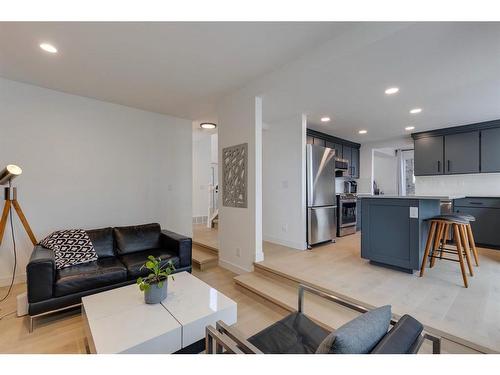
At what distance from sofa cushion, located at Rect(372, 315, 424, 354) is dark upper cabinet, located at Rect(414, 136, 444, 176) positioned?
16.1ft

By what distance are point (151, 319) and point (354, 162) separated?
575 cm

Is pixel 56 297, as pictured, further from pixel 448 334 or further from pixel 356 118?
pixel 356 118

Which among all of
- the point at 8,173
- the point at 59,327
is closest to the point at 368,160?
the point at 59,327

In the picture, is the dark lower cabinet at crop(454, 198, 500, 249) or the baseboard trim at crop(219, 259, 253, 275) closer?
the baseboard trim at crop(219, 259, 253, 275)

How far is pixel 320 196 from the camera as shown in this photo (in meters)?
4.01

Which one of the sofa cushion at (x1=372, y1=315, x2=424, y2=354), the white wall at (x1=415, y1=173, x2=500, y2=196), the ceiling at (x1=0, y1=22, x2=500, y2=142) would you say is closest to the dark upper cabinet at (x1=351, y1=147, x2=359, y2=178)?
the white wall at (x1=415, y1=173, x2=500, y2=196)

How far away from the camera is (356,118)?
3.96 metres

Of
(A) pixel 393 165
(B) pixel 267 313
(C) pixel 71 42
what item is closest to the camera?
(C) pixel 71 42

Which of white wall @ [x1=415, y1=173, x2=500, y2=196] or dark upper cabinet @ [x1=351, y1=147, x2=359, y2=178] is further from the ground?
dark upper cabinet @ [x1=351, y1=147, x2=359, y2=178]

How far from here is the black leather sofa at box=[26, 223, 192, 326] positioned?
2.02 m

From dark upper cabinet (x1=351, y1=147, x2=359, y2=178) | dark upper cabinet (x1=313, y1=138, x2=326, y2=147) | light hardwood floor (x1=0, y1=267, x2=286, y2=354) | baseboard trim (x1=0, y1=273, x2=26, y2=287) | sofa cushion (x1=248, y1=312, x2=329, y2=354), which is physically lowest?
light hardwood floor (x1=0, y1=267, x2=286, y2=354)

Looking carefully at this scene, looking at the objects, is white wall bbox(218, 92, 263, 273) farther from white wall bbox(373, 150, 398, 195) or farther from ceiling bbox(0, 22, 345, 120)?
white wall bbox(373, 150, 398, 195)
